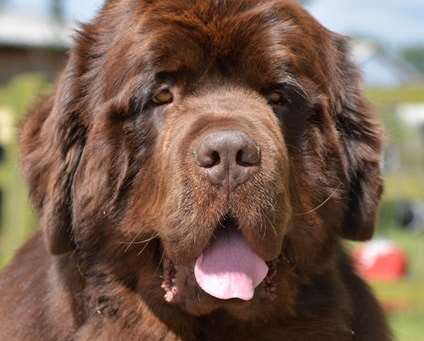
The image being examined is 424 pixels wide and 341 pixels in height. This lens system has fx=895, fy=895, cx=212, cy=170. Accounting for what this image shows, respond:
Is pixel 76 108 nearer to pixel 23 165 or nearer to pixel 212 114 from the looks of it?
pixel 23 165

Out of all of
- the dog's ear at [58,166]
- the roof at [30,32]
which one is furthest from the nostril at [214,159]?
the roof at [30,32]

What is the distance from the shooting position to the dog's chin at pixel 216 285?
9.94ft

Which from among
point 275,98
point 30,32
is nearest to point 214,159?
point 275,98

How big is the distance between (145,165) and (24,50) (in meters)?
17.2

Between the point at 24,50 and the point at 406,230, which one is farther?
the point at 24,50

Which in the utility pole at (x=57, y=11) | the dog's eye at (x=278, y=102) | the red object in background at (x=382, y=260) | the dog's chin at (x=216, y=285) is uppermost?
the dog's eye at (x=278, y=102)

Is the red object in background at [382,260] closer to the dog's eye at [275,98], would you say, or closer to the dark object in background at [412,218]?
the dog's eye at [275,98]

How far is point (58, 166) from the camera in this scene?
3.34 metres

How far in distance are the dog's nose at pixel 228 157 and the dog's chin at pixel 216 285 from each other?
171mm

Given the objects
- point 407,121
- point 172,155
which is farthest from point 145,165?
point 407,121

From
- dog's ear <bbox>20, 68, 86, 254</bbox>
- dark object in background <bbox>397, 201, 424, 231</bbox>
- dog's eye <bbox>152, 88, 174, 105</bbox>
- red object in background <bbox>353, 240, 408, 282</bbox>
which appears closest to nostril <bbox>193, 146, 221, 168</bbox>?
dog's eye <bbox>152, 88, 174, 105</bbox>

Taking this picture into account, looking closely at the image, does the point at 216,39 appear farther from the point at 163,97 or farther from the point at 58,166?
the point at 58,166

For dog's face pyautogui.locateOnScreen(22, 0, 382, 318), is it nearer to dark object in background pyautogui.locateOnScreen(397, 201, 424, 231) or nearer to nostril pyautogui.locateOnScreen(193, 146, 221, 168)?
nostril pyautogui.locateOnScreen(193, 146, 221, 168)

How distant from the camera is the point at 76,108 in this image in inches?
134
